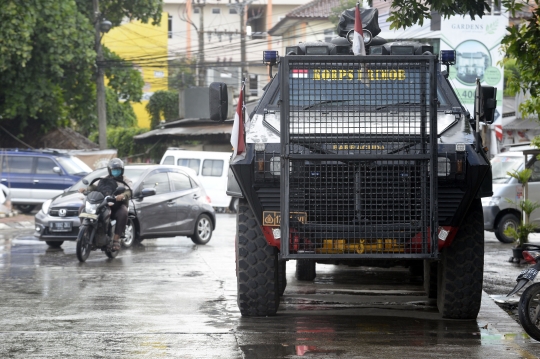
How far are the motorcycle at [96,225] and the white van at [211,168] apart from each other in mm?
18532

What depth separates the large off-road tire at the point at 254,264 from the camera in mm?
8820

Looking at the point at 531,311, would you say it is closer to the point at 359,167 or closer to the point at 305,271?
the point at 359,167

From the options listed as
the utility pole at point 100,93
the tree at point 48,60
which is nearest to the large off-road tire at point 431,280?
the tree at point 48,60

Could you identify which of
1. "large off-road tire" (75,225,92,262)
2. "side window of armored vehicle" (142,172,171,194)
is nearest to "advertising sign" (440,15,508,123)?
Answer: "side window of armored vehicle" (142,172,171,194)

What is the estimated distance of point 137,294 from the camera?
36.3 ft

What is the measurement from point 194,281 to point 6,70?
21405 mm

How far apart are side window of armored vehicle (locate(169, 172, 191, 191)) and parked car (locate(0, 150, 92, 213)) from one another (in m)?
8.40

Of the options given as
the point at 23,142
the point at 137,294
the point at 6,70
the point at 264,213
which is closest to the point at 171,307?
the point at 137,294

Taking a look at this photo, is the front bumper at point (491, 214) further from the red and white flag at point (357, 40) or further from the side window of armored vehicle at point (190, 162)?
the side window of armored vehicle at point (190, 162)

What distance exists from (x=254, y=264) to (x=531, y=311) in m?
2.39

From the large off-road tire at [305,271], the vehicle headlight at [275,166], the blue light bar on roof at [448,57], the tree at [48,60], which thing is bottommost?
the large off-road tire at [305,271]

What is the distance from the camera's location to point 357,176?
8156mm

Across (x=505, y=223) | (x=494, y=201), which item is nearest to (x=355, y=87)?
(x=494, y=201)

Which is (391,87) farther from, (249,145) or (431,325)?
(431,325)
